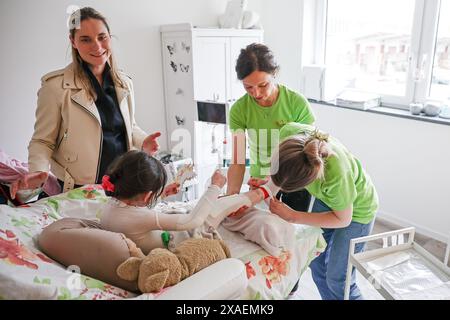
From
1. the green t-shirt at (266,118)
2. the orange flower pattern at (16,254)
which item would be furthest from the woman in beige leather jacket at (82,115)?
the green t-shirt at (266,118)

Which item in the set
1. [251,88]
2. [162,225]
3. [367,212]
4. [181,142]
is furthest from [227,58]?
[162,225]

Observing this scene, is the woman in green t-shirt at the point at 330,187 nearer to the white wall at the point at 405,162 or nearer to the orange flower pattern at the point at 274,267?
the orange flower pattern at the point at 274,267

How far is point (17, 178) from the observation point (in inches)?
54.7

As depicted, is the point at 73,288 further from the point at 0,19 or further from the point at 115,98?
the point at 0,19

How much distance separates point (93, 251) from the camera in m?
1.01

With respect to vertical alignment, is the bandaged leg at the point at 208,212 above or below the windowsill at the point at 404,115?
below

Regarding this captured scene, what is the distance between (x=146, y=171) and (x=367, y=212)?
0.88m

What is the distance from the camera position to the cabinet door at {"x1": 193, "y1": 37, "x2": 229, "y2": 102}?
8.93 feet

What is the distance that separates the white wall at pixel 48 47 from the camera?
2.21m

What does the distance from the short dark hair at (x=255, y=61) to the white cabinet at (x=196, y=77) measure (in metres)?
1.21

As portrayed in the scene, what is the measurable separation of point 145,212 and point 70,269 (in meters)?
0.26

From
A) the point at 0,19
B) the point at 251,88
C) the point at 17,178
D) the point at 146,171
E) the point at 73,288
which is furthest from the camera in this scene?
the point at 0,19

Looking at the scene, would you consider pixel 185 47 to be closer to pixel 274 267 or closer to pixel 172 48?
pixel 172 48

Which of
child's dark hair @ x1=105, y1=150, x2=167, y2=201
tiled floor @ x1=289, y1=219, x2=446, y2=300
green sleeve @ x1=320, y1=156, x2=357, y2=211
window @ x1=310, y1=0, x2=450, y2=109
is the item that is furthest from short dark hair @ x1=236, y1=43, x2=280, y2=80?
window @ x1=310, y1=0, x2=450, y2=109
